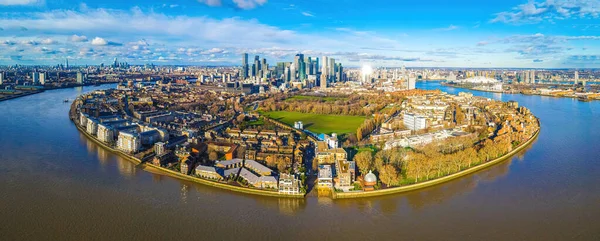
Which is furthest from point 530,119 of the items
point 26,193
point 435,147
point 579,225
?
point 26,193

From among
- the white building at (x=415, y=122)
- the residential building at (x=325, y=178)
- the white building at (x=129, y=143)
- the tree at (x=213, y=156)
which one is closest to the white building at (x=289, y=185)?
the residential building at (x=325, y=178)

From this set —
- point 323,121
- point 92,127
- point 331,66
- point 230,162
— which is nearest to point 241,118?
point 323,121

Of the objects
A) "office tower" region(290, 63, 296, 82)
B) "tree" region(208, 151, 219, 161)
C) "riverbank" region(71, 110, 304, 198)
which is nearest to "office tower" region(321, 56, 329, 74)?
"office tower" region(290, 63, 296, 82)

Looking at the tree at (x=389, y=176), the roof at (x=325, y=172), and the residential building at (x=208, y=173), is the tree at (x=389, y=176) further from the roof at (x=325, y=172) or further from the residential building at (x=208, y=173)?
the residential building at (x=208, y=173)

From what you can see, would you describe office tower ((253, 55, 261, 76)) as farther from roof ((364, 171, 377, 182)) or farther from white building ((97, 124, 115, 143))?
roof ((364, 171, 377, 182))

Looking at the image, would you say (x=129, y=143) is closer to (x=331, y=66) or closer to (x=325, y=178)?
(x=325, y=178)
